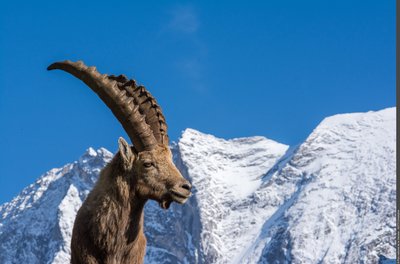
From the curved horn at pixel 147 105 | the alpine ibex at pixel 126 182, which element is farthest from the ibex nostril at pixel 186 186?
the curved horn at pixel 147 105

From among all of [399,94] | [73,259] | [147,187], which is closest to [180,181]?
[147,187]

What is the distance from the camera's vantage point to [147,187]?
11.9m

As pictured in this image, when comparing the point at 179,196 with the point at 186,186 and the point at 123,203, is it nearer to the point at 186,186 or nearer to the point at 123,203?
the point at 186,186

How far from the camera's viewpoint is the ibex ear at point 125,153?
12.0 meters

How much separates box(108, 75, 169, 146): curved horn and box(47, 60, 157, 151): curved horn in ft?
0.55

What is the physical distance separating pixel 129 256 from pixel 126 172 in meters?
0.96

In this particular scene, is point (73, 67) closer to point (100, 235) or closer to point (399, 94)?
point (100, 235)

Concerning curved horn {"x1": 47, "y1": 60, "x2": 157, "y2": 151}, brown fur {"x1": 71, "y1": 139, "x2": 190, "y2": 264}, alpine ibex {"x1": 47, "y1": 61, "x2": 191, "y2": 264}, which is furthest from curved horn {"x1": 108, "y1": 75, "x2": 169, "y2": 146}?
brown fur {"x1": 71, "y1": 139, "x2": 190, "y2": 264}

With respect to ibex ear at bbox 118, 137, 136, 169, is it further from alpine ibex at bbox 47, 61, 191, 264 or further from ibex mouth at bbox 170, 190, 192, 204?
ibex mouth at bbox 170, 190, 192, 204

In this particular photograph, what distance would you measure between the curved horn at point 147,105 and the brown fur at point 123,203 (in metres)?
0.32

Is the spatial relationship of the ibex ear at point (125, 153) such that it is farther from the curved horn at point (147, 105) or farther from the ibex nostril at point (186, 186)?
the ibex nostril at point (186, 186)

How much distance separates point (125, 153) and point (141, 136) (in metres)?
0.31

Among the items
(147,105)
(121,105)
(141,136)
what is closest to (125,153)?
(141,136)

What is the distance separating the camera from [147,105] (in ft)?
41.0
